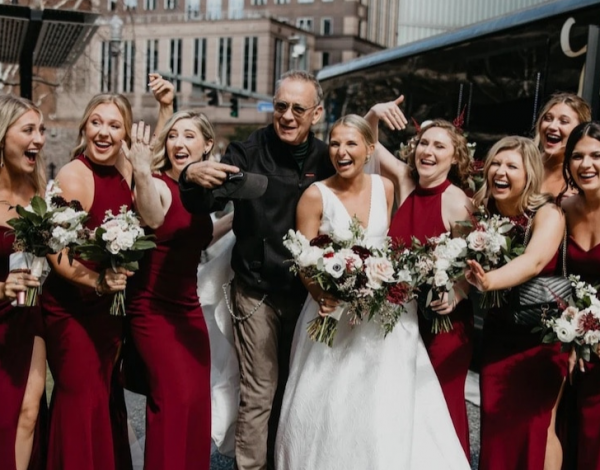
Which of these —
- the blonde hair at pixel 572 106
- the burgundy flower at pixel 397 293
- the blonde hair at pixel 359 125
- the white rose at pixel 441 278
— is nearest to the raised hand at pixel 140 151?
the blonde hair at pixel 359 125

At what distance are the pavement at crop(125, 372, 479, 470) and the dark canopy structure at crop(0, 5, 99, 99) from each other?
133 inches

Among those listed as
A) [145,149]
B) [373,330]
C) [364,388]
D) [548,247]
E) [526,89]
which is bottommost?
[364,388]

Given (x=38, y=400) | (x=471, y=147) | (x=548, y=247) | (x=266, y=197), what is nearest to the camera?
(x=548, y=247)

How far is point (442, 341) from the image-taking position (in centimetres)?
447

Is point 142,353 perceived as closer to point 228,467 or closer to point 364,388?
point 364,388

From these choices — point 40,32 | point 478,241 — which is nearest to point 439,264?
point 478,241

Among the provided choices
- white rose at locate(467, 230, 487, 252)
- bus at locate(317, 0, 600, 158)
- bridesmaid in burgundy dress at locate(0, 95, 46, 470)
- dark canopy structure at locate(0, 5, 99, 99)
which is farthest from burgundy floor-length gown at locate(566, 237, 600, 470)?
dark canopy structure at locate(0, 5, 99, 99)

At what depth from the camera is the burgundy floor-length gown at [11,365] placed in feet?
13.5

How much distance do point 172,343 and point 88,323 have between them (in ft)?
1.51

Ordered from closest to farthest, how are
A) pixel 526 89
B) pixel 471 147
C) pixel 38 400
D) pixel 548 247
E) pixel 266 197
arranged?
pixel 548 247, pixel 38 400, pixel 266 197, pixel 471 147, pixel 526 89

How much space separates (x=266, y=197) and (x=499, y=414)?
177 centimetres

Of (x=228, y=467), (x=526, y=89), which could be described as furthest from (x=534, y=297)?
(x=526, y=89)

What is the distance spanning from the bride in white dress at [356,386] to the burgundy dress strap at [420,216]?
0.10m

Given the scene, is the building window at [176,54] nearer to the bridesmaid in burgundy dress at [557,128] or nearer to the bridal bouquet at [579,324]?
the bridesmaid in burgundy dress at [557,128]
